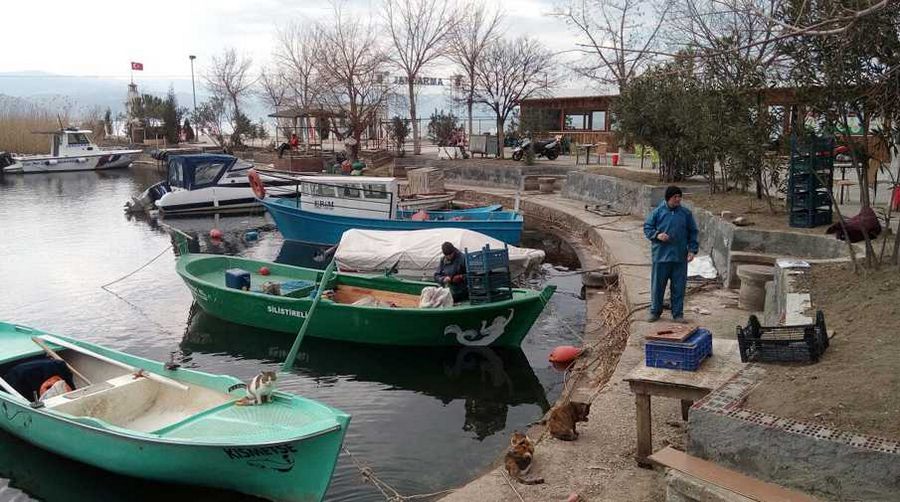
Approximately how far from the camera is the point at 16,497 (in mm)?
7895

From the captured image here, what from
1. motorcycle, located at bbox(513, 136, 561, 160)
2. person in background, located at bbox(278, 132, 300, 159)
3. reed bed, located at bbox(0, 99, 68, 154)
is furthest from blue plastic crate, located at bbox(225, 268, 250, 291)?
reed bed, located at bbox(0, 99, 68, 154)

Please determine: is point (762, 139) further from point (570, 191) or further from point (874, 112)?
point (570, 191)

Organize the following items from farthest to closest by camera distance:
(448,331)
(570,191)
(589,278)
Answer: (570,191) → (589,278) → (448,331)

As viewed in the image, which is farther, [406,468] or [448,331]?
[448,331]

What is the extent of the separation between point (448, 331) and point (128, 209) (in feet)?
75.5

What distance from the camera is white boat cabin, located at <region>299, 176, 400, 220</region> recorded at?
2127cm

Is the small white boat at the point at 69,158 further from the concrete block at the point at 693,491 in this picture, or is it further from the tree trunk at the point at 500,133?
the concrete block at the point at 693,491

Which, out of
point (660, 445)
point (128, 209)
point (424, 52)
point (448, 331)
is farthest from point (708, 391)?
point (424, 52)

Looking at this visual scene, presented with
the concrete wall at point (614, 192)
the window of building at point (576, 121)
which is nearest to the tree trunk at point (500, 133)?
the window of building at point (576, 121)

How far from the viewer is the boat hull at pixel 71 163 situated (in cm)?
4647

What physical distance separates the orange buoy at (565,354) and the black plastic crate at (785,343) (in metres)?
5.06

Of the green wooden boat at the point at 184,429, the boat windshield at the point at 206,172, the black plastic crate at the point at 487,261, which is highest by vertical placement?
the boat windshield at the point at 206,172

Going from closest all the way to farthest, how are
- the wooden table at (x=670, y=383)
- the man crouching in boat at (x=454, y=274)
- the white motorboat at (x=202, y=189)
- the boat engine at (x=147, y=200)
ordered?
1. the wooden table at (x=670, y=383)
2. the man crouching in boat at (x=454, y=274)
3. the white motorboat at (x=202, y=189)
4. the boat engine at (x=147, y=200)

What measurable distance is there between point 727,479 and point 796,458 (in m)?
0.42
